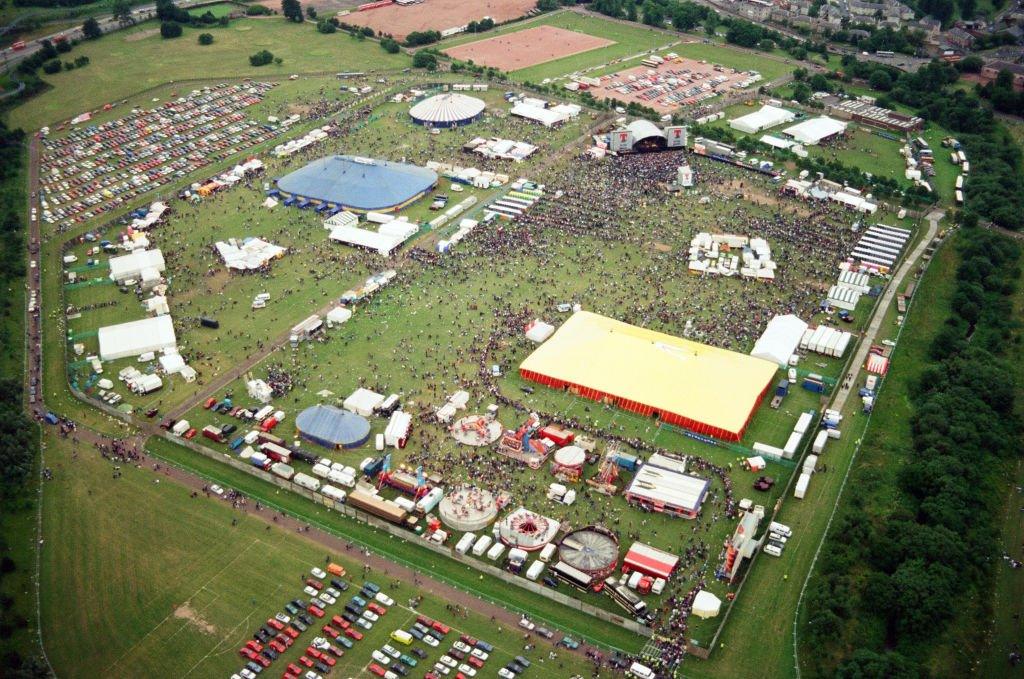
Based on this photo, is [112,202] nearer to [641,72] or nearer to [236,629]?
[236,629]

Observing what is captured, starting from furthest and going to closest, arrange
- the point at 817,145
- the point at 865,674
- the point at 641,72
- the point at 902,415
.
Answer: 1. the point at 641,72
2. the point at 817,145
3. the point at 902,415
4. the point at 865,674

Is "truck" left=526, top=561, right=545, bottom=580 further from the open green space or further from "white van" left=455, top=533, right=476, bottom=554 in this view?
the open green space

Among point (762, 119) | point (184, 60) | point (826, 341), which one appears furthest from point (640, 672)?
point (184, 60)

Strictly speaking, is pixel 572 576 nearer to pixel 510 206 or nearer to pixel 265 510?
pixel 265 510

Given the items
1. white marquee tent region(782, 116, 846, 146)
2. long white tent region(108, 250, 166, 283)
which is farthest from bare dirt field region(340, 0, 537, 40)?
long white tent region(108, 250, 166, 283)

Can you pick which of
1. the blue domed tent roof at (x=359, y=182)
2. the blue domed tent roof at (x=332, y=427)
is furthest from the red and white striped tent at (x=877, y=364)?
the blue domed tent roof at (x=359, y=182)

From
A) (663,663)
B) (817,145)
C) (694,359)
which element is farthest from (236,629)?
(817,145)
